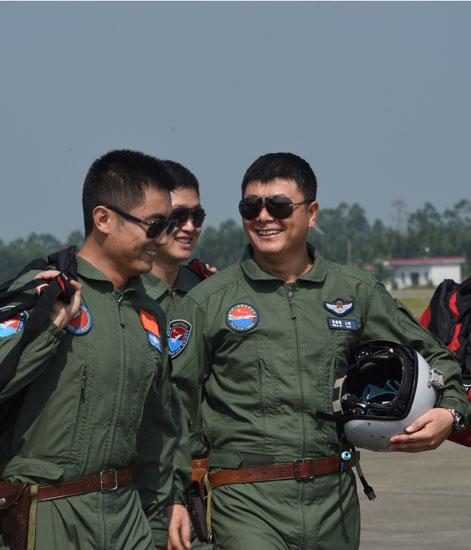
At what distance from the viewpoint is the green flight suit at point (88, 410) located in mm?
3996

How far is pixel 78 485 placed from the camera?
4082 millimetres

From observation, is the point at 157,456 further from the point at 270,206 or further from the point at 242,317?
the point at 270,206

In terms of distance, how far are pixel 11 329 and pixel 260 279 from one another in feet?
5.37

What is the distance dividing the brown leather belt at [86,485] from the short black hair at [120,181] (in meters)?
1.00

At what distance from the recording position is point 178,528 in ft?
15.3

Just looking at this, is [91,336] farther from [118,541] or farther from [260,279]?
[260,279]

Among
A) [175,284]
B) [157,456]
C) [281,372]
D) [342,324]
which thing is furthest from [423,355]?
[175,284]

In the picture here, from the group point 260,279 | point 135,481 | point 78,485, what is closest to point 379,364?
point 260,279

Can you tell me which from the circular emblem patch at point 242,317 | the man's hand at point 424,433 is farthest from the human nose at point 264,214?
the man's hand at point 424,433

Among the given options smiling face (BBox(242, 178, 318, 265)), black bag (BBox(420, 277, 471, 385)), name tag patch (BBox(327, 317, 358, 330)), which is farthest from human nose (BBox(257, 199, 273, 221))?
black bag (BBox(420, 277, 471, 385))

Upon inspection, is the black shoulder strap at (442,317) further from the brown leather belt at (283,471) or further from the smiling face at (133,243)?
the smiling face at (133,243)

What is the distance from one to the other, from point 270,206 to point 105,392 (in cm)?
151

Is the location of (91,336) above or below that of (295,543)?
above

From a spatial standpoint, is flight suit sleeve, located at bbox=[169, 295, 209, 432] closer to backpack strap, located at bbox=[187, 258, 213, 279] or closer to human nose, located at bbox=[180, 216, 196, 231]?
human nose, located at bbox=[180, 216, 196, 231]
